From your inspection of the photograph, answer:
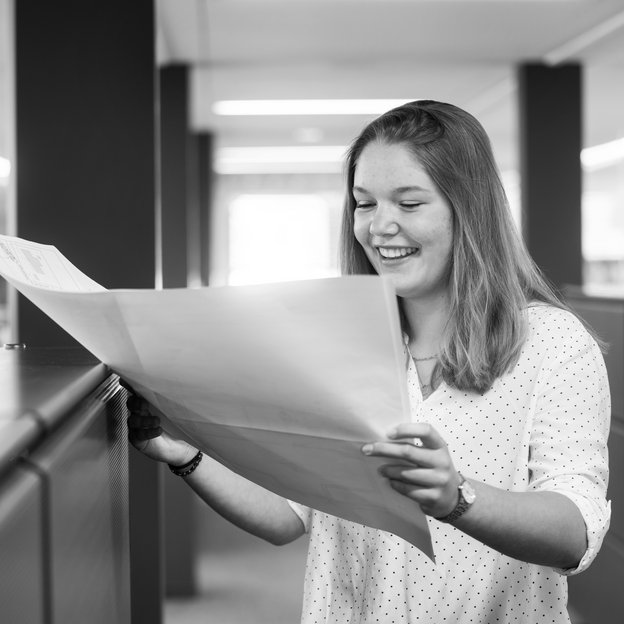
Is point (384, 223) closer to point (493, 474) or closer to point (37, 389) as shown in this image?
point (493, 474)

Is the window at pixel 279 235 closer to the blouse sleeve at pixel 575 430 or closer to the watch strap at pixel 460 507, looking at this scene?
the blouse sleeve at pixel 575 430

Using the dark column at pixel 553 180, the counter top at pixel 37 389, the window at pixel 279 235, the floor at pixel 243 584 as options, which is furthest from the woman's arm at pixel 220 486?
the window at pixel 279 235

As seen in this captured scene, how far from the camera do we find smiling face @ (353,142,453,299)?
1095mm

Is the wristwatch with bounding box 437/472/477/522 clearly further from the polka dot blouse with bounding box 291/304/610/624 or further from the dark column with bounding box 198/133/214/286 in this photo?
the dark column with bounding box 198/133/214/286

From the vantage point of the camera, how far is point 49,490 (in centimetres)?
46

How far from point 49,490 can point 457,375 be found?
0.72m

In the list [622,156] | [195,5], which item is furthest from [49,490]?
[622,156]

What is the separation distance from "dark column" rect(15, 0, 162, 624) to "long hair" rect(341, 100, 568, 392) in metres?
0.88

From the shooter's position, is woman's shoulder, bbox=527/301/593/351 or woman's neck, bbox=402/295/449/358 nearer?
woman's shoulder, bbox=527/301/593/351

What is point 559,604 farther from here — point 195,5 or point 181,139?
point 181,139

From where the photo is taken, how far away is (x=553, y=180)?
6.21 meters

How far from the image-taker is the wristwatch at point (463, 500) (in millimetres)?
735

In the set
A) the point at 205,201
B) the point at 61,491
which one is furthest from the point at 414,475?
the point at 205,201

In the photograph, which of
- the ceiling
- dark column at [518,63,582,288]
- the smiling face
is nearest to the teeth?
the smiling face
